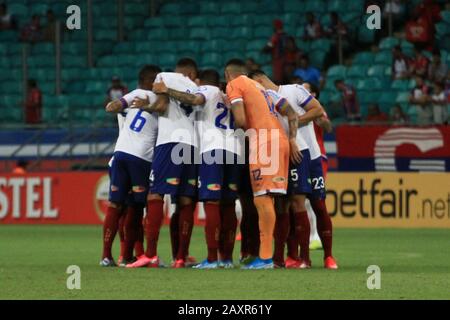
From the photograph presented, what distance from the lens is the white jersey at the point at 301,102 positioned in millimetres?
13820

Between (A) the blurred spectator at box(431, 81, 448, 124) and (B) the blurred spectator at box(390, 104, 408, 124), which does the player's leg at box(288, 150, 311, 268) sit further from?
(B) the blurred spectator at box(390, 104, 408, 124)

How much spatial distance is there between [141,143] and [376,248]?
5.11 metres

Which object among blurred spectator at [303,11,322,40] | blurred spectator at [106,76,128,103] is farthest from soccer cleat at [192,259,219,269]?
blurred spectator at [303,11,322,40]

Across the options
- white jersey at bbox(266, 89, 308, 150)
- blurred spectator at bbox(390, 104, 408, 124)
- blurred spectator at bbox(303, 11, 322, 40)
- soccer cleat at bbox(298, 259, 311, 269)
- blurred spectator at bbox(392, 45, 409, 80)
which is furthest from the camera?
blurred spectator at bbox(303, 11, 322, 40)

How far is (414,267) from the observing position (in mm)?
→ 14125

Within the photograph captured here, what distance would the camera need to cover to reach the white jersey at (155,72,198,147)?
13.7 m

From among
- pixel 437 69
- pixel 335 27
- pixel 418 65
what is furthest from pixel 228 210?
pixel 335 27

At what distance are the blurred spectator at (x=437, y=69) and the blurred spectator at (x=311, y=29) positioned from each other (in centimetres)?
328

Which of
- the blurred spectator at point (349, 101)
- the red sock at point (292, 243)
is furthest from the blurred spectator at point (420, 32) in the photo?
the red sock at point (292, 243)

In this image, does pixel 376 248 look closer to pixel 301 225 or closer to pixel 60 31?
pixel 301 225

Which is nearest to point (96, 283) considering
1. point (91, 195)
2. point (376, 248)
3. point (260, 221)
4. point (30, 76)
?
point (260, 221)

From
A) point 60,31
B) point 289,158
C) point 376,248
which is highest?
point 60,31

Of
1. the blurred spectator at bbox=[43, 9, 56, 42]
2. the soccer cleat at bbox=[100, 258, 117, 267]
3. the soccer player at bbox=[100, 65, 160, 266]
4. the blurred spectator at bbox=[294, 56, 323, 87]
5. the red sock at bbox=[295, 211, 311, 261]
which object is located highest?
the blurred spectator at bbox=[43, 9, 56, 42]

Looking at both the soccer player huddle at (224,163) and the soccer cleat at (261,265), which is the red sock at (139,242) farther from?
the soccer cleat at (261,265)
